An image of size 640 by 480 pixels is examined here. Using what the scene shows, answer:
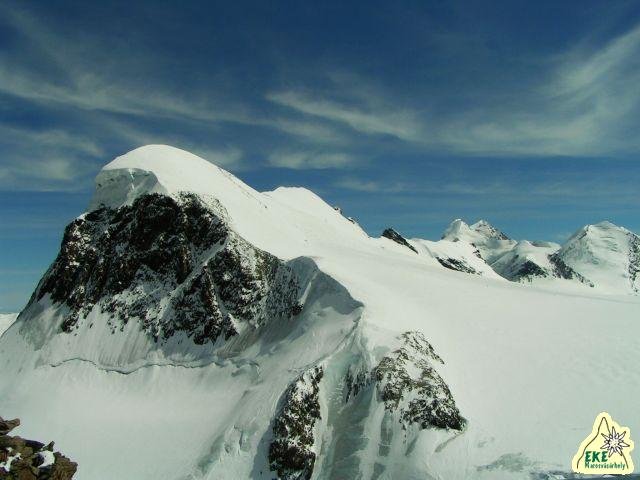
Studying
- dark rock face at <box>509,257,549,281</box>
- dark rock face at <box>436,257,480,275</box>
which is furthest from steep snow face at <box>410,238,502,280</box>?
dark rock face at <box>509,257,549,281</box>

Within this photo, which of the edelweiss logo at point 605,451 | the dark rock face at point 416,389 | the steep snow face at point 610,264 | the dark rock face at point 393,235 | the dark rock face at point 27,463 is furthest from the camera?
the steep snow face at point 610,264

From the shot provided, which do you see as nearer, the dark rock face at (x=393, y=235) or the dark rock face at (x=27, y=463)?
the dark rock face at (x=27, y=463)

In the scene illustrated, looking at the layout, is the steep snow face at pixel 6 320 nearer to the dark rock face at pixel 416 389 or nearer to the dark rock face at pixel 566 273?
the dark rock face at pixel 416 389

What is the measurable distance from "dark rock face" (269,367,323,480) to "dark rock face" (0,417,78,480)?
9.15 m

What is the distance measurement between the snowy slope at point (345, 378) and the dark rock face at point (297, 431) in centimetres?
11

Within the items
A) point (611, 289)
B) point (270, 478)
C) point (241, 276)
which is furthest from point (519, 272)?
point (270, 478)

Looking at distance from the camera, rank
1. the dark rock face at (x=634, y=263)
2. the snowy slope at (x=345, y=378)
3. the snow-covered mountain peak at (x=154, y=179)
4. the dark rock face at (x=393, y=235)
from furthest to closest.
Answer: the dark rock face at (x=634, y=263) → the dark rock face at (x=393, y=235) → the snow-covered mountain peak at (x=154, y=179) → the snowy slope at (x=345, y=378)

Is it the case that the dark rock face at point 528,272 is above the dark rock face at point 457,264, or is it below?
above

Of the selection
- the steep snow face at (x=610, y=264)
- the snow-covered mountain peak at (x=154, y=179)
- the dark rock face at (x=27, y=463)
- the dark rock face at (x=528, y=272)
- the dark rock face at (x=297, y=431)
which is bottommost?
the dark rock face at (x=27, y=463)

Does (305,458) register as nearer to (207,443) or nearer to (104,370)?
(207,443)

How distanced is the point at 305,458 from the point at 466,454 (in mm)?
7075

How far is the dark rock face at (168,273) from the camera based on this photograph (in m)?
36.4

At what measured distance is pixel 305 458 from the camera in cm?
2384

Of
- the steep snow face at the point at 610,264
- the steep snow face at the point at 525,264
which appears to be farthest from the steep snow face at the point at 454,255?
the steep snow face at the point at 610,264
